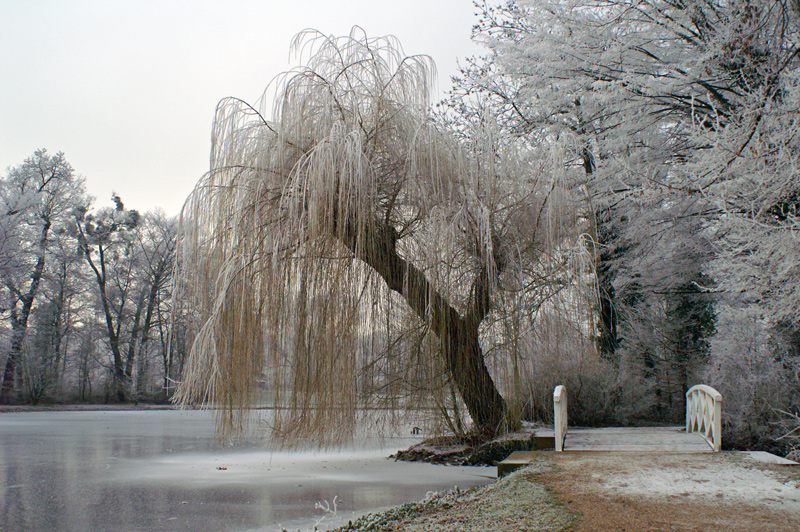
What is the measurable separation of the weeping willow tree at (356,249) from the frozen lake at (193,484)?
632 millimetres

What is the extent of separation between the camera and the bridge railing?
6.04 m

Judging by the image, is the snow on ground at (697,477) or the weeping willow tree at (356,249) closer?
the snow on ground at (697,477)

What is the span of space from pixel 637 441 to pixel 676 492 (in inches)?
113

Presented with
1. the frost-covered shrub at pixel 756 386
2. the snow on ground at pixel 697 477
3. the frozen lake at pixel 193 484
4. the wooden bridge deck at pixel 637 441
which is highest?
the frost-covered shrub at pixel 756 386

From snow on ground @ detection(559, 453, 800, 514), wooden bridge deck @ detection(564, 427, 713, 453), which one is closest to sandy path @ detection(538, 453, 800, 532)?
snow on ground @ detection(559, 453, 800, 514)

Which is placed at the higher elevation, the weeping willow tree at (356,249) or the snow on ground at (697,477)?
the weeping willow tree at (356,249)

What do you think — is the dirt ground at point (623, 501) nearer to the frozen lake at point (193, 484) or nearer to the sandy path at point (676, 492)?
the sandy path at point (676, 492)

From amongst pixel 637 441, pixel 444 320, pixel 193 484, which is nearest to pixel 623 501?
pixel 444 320

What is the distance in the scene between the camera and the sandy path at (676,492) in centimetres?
325

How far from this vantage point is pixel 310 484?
5883 millimetres

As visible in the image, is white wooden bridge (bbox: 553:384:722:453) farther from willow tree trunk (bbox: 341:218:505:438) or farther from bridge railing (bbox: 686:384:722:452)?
willow tree trunk (bbox: 341:218:505:438)

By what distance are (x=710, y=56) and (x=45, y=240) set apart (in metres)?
23.5

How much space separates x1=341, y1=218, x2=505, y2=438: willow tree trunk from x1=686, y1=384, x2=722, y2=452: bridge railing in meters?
2.21

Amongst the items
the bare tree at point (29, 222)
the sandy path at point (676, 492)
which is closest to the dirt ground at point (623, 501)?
the sandy path at point (676, 492)
